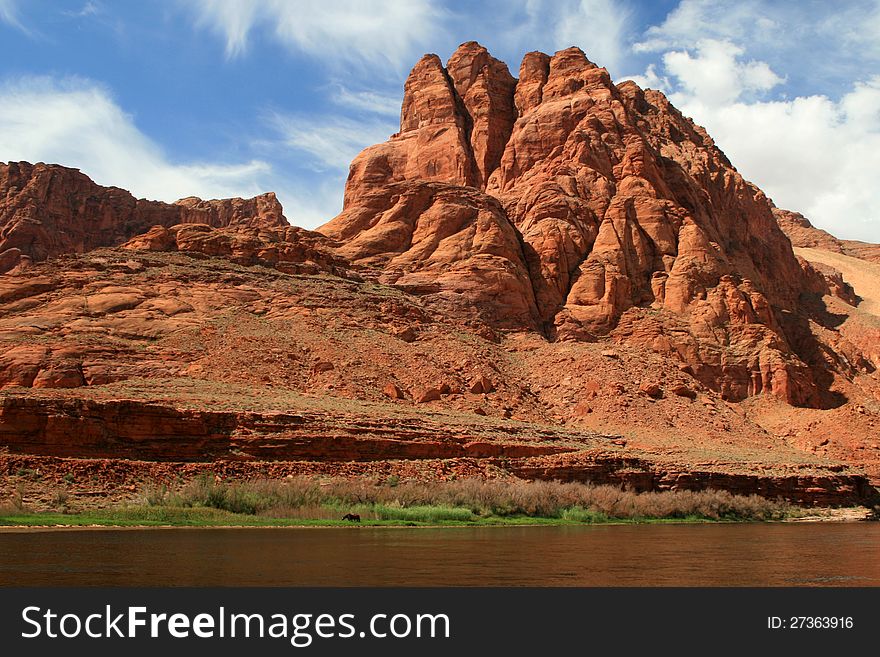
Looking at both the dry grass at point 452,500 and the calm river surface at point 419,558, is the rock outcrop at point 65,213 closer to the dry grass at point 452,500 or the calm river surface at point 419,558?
the dry grass at point 452,500

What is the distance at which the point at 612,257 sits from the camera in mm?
67562

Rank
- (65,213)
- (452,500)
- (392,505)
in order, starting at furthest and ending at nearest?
1. (65,213)
2. (452,500)
3. (392,505)

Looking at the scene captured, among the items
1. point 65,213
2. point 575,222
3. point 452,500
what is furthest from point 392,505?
point 65,213

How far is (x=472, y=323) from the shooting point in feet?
204

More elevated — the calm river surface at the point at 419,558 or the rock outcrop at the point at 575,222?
the rock outcrop at the point at 575,222

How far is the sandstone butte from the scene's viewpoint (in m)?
37.5

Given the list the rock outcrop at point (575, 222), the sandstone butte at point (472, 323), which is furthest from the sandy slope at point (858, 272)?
the rock outcrop at point (575, 222)

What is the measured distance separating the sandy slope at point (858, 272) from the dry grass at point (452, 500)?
243ft

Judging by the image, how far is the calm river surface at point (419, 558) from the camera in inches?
540

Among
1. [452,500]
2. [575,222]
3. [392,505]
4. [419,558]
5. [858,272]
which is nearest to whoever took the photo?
[419,558]

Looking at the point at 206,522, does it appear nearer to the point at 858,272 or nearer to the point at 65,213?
the point at 65,213

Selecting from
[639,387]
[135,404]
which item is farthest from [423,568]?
[639,387]

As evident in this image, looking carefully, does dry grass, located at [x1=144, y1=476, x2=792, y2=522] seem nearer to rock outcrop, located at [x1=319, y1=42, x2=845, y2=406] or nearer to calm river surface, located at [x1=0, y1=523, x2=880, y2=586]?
calm river surface, located at [x1=0, y1=523, x2=880, y2=586]

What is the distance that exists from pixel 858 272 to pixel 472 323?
3497 inches
